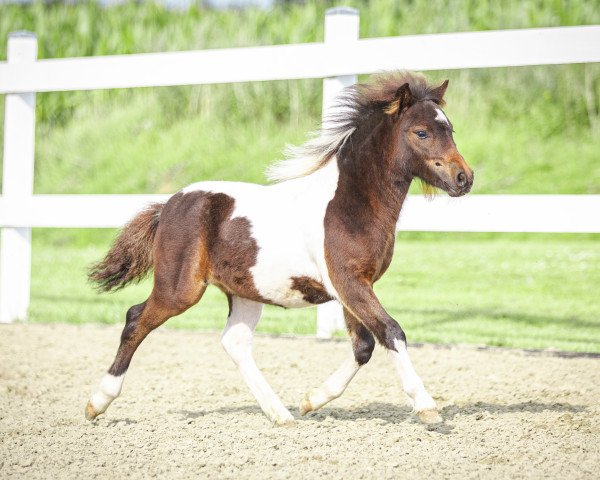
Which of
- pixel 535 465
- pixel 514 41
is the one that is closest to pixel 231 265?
pixel 535 465

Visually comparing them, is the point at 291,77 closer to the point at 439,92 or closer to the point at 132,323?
the point at 439,92

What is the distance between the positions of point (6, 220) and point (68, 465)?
4553 mm

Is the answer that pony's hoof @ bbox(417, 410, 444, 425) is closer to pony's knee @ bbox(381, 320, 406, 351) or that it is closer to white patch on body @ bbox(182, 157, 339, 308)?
pony's knee @ bbox(381, 320, 406, 351)

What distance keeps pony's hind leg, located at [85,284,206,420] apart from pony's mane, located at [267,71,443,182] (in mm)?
747

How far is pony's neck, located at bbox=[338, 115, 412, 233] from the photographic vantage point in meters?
4.39

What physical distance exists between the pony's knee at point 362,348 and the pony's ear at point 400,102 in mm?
1056

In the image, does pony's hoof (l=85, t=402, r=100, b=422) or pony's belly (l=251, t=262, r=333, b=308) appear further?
pony's hoof (l=85, t=402, r=100, b=422)

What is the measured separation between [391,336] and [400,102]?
3.51ft

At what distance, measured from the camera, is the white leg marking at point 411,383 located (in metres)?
4.03

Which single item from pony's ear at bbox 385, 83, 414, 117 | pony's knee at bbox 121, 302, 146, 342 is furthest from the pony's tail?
pony's ear at bbox 385, 83, 414, 117

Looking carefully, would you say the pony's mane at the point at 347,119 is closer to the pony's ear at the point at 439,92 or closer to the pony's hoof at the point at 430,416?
the pony's ear at the point at 439,92

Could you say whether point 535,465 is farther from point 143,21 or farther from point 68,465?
point 143,21

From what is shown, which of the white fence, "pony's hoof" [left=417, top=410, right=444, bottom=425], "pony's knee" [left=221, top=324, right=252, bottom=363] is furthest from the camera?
the white fence

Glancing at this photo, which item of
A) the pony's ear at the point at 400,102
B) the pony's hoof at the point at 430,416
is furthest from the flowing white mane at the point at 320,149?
the pony's hoof at the point at 430,416
